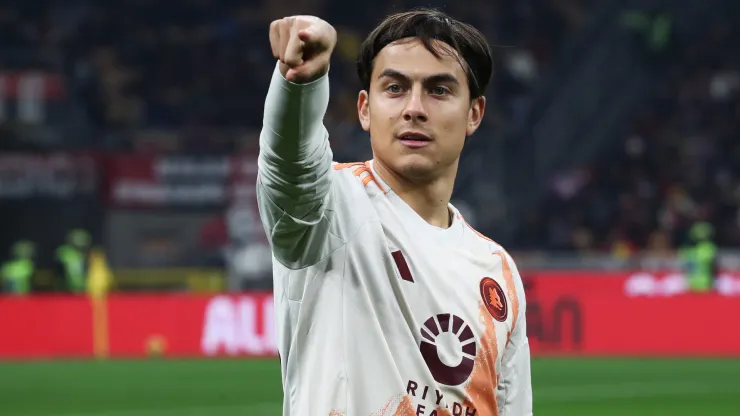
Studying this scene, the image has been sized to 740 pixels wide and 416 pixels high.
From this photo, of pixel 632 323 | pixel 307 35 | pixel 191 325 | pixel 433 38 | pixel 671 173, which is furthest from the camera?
pixel 671 173

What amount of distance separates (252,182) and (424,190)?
68.4 ft

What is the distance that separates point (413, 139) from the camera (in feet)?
9.94

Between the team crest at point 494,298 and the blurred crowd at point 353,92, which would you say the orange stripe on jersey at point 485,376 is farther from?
the blurred crowd at point 353,92

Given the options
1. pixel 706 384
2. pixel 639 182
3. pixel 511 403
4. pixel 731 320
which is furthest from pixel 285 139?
pixel 639 182

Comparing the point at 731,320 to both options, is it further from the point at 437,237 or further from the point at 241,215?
the point at 437,237

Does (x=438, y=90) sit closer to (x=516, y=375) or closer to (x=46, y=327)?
(x=516, y=375)

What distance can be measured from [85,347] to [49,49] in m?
8.59

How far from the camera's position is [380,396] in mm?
2936

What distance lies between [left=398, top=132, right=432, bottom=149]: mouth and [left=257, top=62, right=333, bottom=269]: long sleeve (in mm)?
298

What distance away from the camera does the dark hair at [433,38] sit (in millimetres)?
3078

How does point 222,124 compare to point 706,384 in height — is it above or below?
above

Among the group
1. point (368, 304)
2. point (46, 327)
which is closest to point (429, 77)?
point (368, 304)

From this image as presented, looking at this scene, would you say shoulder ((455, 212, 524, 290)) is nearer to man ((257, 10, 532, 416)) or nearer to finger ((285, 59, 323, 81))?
man ((257, 10, 532, 416))

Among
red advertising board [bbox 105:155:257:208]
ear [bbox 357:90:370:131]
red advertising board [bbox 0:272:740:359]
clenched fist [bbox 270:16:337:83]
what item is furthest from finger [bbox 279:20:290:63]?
red advertising board [bbox 105:155:257:208]
